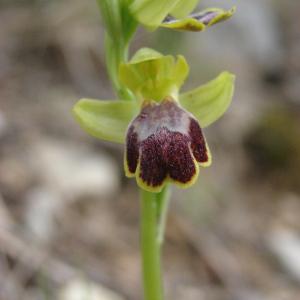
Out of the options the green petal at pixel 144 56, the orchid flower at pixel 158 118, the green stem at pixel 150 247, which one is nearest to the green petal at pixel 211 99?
the orchid flower at pixel 158 118

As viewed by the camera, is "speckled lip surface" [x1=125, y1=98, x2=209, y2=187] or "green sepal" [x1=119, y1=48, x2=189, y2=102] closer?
"speckled lip surface" [x1=125, y1=98, x2=209, y2=187]

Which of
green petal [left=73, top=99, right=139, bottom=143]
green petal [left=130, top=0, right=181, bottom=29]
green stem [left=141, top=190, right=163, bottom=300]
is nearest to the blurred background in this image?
green stem [left=141, top=190, right=163, bottom=300]

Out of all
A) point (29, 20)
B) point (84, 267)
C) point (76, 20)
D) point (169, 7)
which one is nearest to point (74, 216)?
point (84, 267)

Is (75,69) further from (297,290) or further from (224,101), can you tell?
(224,101)

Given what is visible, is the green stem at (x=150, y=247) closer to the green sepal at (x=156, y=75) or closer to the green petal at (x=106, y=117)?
the green petal at (x=106, y=117)

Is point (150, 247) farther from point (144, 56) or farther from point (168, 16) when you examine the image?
point (168, 16)

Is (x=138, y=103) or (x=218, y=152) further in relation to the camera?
(x=218, y=152)

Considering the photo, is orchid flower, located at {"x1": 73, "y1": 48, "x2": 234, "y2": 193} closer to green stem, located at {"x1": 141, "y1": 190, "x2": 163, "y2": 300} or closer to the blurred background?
green stem, located at {"x1": 141, "y1": 190, "x2": 163, "y2": 300}
